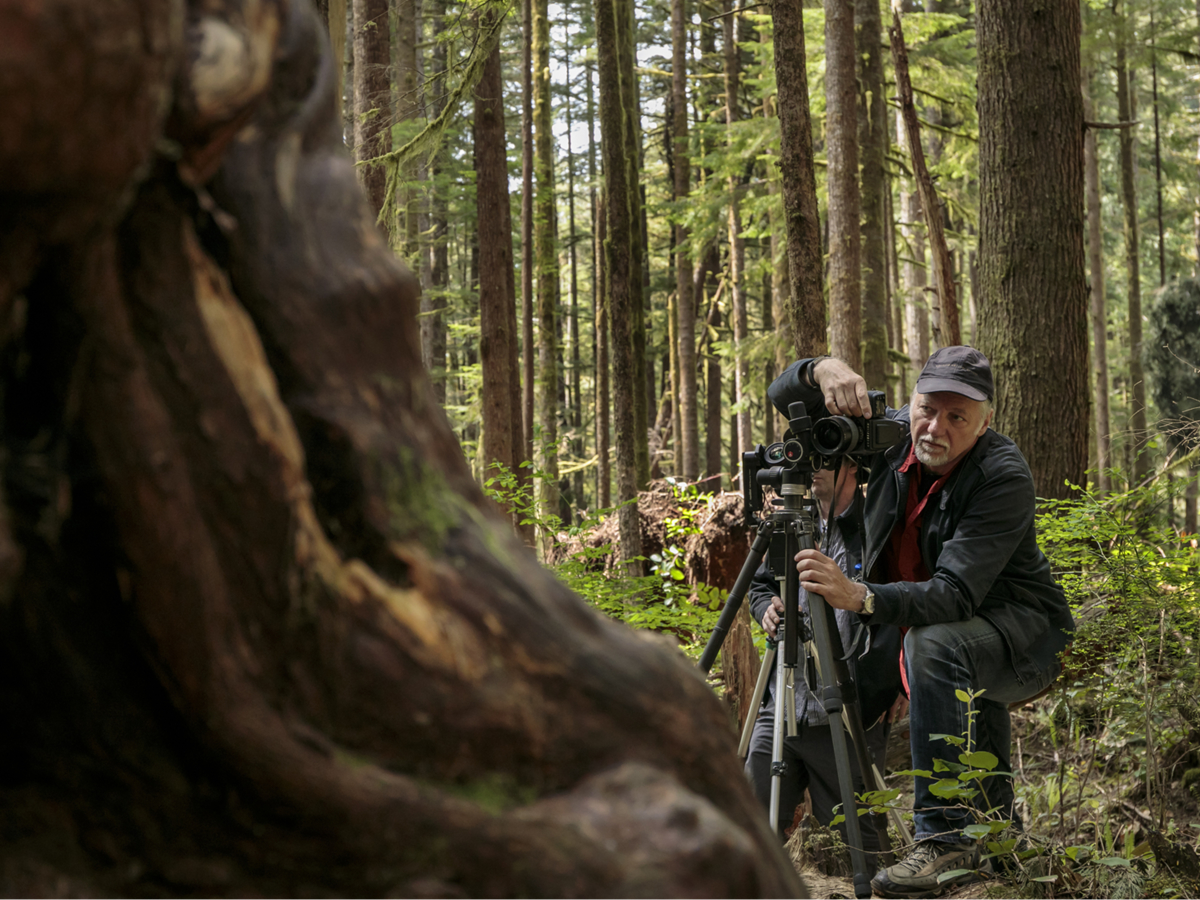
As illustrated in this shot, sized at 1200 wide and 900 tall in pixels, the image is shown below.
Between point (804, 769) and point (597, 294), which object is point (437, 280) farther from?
point (804, 769)

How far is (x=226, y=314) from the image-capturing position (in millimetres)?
1189

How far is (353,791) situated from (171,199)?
0.80m

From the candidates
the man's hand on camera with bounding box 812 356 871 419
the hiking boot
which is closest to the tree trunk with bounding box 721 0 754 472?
the man's hand on camera with bounding box 812 356 871 419

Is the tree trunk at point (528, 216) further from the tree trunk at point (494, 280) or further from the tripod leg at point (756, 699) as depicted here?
the tripod leg at point (756, 699)

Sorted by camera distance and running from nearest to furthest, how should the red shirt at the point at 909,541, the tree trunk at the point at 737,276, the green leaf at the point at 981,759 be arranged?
the green leaf at the point at 981,759
the red shirt at the point at 909,541
the tree trunk at the point at 737,276

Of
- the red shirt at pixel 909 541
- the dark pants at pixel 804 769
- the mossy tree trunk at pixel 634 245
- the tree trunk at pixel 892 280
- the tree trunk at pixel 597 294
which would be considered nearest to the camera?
the red shirt at pixel 909 541

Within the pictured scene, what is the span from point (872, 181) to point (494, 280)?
175 inches

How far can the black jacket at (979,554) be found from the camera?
3.34 meters

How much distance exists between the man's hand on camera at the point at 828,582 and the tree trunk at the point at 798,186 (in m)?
3.85

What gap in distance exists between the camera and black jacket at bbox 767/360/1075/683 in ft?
11.0

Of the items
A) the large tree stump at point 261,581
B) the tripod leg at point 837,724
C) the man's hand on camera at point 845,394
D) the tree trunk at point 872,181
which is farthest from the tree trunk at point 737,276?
the large tree stump at point 261,581

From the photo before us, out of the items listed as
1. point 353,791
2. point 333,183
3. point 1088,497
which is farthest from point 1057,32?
point 353,791

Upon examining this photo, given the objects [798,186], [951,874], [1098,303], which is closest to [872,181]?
[798,186]

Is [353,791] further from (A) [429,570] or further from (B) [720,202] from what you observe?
(B) [720,202]
